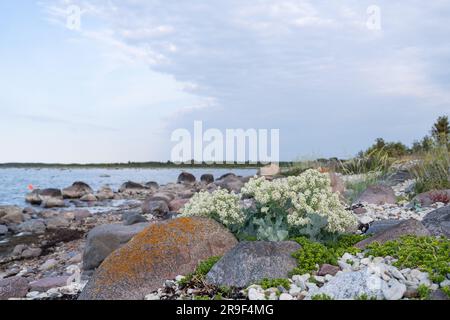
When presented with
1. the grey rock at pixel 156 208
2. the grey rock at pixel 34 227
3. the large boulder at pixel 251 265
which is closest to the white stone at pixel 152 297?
the large boulder at pixel 251 265

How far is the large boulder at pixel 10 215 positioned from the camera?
18.9 meters

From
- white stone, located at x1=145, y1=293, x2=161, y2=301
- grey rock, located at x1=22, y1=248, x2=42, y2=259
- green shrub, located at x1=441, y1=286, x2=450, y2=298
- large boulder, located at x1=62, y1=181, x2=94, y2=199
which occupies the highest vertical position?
green shrub, located at x1=441, y1=286, x2=450, y2=298

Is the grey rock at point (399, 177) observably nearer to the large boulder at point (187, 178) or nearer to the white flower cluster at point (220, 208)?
the white flower cluster at point (220, 208)

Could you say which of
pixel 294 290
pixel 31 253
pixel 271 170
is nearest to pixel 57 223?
pixel 31 253

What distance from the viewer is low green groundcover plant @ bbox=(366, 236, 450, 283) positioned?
464 cm

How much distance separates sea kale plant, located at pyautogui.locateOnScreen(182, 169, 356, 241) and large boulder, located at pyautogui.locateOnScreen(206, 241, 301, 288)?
2.10 feet

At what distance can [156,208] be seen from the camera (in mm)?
17797

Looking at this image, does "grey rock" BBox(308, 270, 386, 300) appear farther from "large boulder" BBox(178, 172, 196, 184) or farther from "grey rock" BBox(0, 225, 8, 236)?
"large boulder" BBox(178, 172, 196, 184)

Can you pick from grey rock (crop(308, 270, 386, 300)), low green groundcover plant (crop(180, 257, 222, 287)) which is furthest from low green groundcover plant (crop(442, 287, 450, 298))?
low green groundcover plant (crop(180, 257, 222, 287))

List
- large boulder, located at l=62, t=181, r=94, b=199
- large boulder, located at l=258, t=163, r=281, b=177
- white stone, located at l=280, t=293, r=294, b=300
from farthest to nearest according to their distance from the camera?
large boulder, located at l=62, t=181, r=94, b=199 → large boulder, located at l=258, t=163, r=281, b=177 → white stone, located at l=280, t=293, r=294, b=300

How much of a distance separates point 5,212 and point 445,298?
1909 cm

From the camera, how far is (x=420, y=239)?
18.2ft

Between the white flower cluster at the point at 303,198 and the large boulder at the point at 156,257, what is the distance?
69 cm
